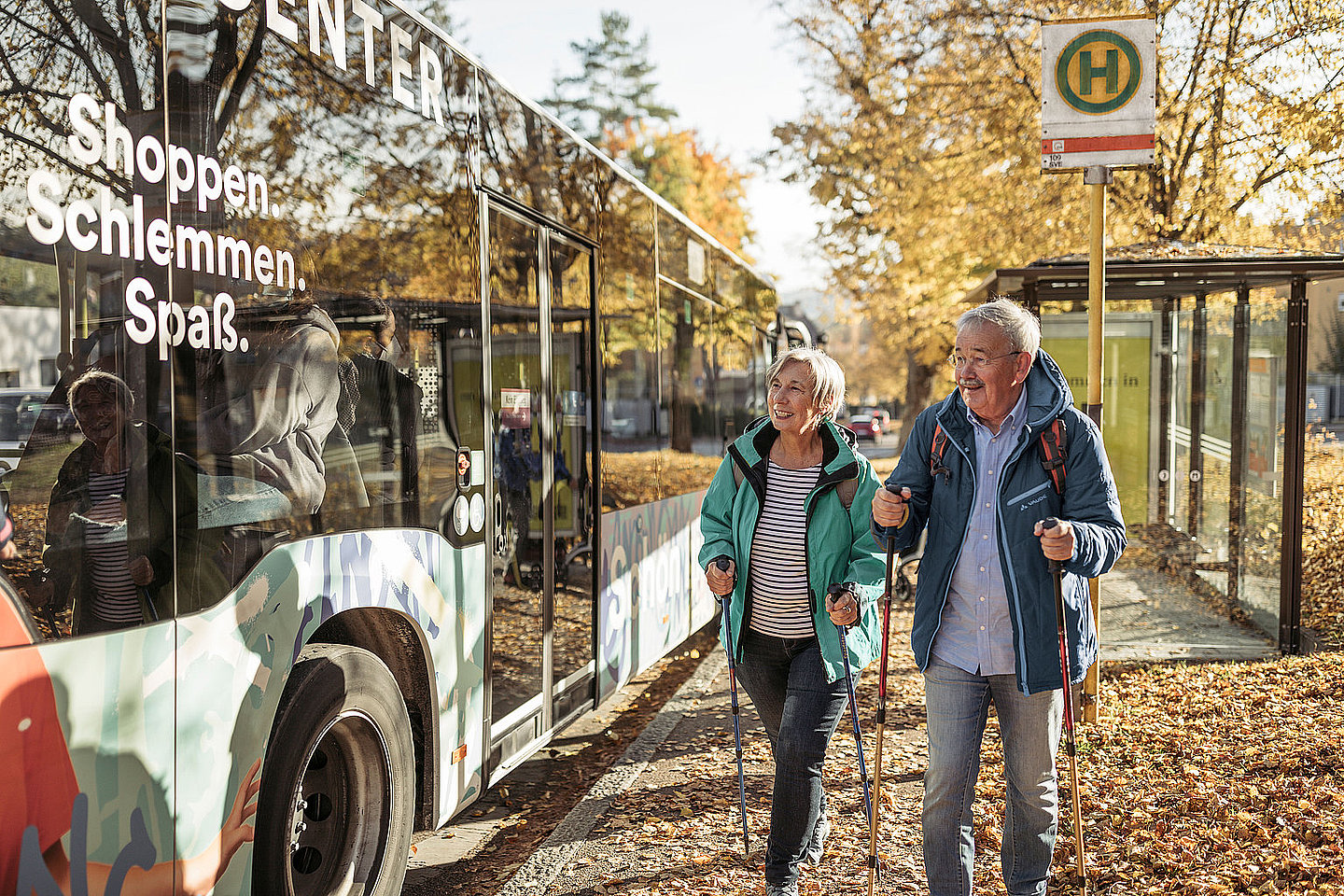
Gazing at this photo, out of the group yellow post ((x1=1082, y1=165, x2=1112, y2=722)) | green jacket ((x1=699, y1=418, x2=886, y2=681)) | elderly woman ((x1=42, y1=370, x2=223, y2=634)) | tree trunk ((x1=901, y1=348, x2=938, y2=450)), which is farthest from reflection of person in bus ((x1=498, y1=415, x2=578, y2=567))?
tree trunk ((x1=901, y1=348, x2=938, y2=450))

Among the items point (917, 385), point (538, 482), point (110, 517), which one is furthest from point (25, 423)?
point (917, 385)

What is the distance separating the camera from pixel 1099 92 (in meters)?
5.80

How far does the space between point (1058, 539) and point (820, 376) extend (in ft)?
3.78

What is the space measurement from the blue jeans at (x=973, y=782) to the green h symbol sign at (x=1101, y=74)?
3.48m

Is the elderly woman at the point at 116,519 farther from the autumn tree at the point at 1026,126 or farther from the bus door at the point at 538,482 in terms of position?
the autumn tree at the point at 1026,126

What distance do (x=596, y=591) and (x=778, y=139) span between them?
696 inches

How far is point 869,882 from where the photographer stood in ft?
12.3

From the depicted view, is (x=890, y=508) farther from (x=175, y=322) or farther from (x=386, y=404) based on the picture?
(x=175, y=322)

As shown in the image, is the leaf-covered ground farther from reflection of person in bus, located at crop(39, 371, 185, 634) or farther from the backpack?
reflection of person in bus, located at crop(39, 371, 185, 634)

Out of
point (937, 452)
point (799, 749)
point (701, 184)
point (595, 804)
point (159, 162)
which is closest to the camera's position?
point (159, 162)

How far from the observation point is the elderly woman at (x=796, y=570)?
402 centimetres

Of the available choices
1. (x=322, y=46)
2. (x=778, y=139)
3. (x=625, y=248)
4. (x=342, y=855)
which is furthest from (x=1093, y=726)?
(x=778, y=139)

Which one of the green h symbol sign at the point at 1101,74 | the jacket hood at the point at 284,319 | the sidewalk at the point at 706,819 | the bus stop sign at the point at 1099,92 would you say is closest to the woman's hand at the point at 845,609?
the sidewalk at the point at 706,819

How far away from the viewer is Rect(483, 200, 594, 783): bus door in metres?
4.82
